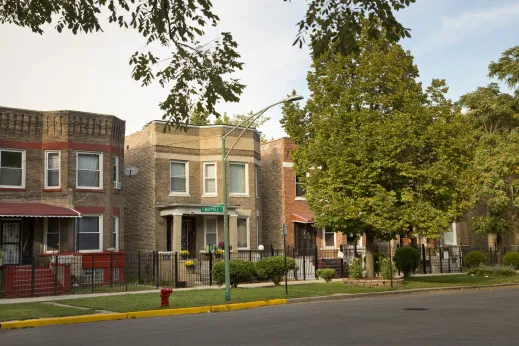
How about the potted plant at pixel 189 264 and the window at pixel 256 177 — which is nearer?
the potted plant at pixel 189 264

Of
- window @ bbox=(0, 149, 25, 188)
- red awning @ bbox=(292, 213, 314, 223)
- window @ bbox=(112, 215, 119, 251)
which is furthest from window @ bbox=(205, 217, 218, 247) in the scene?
window @ bbox=(0, 149, 25, 188)

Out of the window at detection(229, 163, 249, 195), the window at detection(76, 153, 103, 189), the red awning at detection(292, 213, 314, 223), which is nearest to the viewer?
the window at detection(76, 153, 103, 189)

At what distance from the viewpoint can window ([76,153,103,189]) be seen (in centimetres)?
2947

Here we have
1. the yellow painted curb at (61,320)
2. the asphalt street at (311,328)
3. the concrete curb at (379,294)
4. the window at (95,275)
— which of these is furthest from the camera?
the window at (95,275)

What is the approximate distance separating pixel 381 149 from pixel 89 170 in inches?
578

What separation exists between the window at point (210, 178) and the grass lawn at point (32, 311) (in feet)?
52.7

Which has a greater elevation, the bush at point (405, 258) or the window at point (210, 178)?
the window at point (210, 178)

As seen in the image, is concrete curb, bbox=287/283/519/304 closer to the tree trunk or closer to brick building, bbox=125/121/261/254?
the tree trunk

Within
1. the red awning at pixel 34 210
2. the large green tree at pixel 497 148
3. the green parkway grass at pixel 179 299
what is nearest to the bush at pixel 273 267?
the green parkway grass at pixel 179 299

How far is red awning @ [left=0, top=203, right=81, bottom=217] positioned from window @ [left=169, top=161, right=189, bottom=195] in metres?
6.83

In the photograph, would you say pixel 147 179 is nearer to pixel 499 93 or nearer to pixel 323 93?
pixel 323 93

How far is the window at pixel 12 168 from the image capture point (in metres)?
27.9

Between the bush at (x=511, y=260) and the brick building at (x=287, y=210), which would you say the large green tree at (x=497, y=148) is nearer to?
the bush at (x=511, y=260)

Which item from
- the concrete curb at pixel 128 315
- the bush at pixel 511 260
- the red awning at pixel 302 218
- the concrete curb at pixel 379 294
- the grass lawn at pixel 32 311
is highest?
the red awning at pixel 302 218
